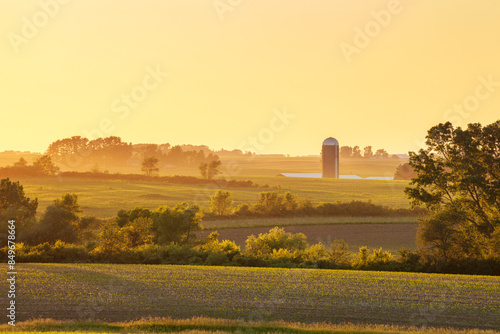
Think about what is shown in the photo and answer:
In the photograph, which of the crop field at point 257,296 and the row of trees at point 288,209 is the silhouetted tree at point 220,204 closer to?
the row of trees at point 288,209

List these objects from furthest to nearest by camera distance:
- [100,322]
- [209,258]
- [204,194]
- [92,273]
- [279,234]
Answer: [204,194], [279,234], [209,258], [92,273], [100,322]

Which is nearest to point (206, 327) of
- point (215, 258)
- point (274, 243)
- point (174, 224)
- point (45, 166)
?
point (215, 258)

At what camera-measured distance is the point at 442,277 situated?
96.5 ft

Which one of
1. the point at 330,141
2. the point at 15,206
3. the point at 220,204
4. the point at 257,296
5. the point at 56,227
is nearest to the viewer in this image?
the point at 257,296

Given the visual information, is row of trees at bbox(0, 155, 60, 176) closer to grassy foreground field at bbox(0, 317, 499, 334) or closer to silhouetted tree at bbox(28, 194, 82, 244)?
silhouetted tree at bbox(28, 194, 82, 244)

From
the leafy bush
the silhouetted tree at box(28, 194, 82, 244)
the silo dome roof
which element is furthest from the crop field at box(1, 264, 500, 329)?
the silo dome roof

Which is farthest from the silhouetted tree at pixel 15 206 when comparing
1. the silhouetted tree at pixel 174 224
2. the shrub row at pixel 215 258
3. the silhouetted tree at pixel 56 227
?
the silhouetted tree at pixel 174 224

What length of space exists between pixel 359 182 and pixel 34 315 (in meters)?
126

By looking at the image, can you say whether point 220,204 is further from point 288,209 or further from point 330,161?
point 330,161

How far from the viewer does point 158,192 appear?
103250mm

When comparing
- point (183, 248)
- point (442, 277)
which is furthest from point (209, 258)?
point (442, 277)

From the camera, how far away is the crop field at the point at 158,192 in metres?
84.6

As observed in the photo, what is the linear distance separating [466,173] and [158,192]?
74785 millimetres

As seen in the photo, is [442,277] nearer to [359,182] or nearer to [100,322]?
[100,322]
